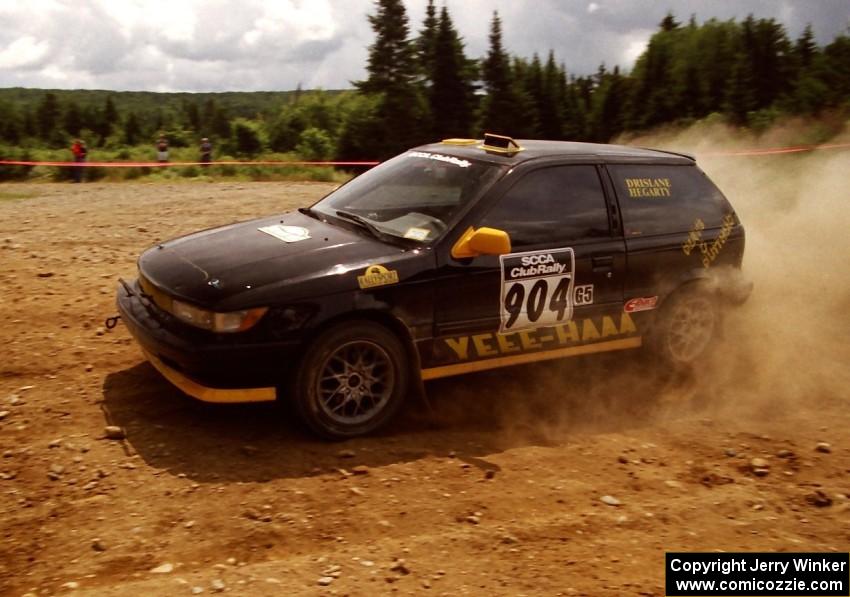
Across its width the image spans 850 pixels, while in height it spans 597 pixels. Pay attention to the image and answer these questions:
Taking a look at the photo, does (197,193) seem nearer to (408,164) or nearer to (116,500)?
(408,164)

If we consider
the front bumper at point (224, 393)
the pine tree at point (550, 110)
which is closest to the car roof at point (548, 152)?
the front bumper at point (224, 393)

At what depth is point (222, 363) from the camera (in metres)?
4.51

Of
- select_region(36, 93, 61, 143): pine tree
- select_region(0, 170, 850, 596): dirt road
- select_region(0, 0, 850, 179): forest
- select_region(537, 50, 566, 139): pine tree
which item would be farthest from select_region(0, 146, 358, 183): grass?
select_region(36, 93, 61, 143): pine tree

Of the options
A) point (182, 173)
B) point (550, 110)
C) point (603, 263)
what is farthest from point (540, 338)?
point (550, 110)

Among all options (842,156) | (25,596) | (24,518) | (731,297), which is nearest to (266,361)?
(24,518)

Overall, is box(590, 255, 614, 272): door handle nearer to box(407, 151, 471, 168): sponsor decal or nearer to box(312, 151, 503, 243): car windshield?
box(312, 151, 503, 243): car windshield

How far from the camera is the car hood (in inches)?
181

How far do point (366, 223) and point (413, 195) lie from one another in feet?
1.33

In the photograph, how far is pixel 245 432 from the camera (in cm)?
493

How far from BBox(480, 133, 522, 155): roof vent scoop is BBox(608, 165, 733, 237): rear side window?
76 centimetres

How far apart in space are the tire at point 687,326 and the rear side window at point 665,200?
53 cm

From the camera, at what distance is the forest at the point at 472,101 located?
187 ft

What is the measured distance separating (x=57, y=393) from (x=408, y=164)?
9.56ft

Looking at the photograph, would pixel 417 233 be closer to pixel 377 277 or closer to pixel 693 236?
pixel 377 277
